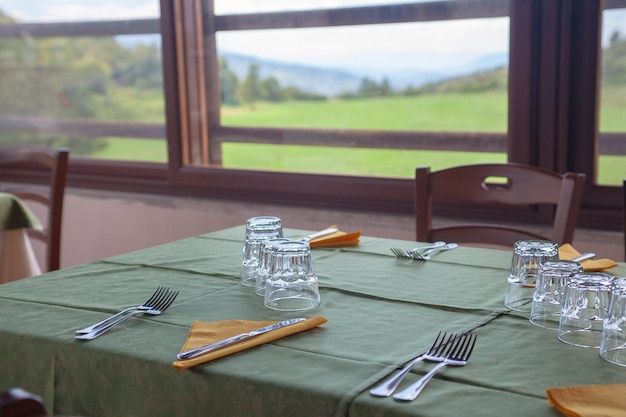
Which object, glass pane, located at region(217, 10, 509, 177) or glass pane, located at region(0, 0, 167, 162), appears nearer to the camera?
glass pane, located at region(217, 10, 509, 177)

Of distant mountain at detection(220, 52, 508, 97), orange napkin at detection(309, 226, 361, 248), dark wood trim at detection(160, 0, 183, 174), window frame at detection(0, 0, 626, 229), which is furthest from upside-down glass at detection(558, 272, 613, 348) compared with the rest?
dark wood trim at detection(160, 0, 183, 174)

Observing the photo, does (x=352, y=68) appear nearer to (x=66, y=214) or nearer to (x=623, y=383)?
(x=66, y=214)

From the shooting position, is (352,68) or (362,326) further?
(352,68)

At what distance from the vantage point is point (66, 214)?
140 inches

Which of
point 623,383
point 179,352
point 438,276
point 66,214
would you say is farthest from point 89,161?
point 623,383

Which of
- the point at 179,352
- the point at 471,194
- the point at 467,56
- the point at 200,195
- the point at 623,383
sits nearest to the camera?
the point at 623,383

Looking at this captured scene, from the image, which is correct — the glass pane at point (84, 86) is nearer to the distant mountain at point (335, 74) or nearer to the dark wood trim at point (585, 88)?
the distant mountain at point (335, 74)

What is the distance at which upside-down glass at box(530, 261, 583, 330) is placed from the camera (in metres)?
1.18

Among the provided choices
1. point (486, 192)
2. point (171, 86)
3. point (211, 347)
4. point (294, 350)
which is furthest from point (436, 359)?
point (171, 86)

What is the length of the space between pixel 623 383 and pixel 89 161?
9.68ft

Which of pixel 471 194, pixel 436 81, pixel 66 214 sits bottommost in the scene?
pixel 66 214

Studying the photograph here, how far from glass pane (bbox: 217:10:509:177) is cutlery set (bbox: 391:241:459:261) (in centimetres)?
105

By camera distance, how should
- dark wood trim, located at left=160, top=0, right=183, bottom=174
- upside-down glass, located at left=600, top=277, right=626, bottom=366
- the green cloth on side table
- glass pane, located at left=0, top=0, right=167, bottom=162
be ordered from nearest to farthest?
1. upside-down glass, located at left=600, top=277, right=626, bottom=366
2. the green cloth on side table
3. dark wood trim, located at left=160, top=0, right=183, bottom=174
4. glass pane, located at left=0, top=0, right=167, bottom=162

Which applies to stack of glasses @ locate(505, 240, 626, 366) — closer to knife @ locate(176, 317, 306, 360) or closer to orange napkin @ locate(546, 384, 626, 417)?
orange napkin @ locate(546, 384, 626, 417)
